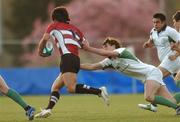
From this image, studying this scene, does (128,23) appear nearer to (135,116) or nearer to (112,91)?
(112,91)

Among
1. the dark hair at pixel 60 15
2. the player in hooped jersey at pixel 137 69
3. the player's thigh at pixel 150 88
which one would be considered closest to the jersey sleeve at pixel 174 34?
the player in hooped jersey at pixel 137 69

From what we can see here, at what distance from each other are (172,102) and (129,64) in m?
1.11

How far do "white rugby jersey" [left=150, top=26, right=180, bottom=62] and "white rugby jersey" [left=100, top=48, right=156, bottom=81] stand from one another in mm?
1053

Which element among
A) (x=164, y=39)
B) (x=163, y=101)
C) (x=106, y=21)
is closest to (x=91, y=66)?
(x=163, y=101)

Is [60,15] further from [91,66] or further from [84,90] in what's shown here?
[84,90]

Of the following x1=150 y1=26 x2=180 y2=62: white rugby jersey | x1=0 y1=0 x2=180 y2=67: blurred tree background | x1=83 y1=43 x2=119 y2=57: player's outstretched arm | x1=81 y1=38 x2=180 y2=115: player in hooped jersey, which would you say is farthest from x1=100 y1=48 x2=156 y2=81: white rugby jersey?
x1=0 y1=0 x2=180 y2=67: blurred tree background

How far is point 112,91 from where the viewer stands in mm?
29188

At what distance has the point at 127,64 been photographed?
575 inches

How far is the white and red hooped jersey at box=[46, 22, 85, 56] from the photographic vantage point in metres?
14.2

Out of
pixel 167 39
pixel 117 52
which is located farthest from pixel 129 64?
pixel 167 39

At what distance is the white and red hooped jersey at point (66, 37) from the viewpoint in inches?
559

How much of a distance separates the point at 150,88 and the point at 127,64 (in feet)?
2.14

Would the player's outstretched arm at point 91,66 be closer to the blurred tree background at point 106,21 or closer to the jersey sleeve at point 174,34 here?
the jersey sleeve at point 174,34

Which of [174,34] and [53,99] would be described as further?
[174,34]
